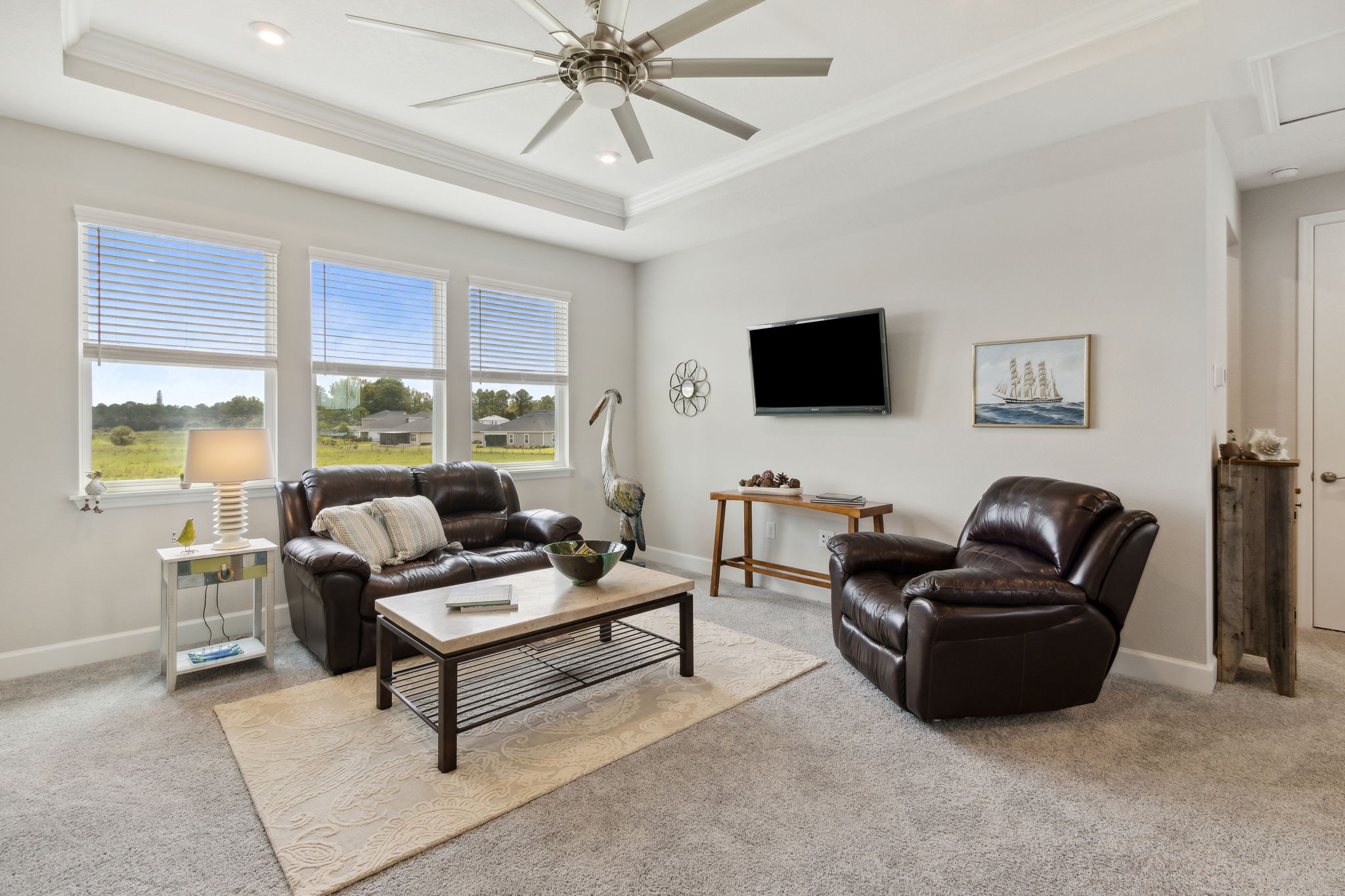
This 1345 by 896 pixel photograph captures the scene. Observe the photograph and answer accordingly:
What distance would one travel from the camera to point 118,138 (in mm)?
3248

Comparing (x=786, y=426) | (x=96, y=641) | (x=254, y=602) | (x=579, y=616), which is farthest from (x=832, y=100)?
(x=96, y=641)

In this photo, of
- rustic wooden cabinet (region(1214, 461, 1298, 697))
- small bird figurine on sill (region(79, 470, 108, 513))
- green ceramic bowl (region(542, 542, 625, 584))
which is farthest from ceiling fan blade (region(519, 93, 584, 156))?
rustic wooden cabinet (region(1214, 461, 1298, 697))

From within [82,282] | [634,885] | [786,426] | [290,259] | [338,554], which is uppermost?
[290,259]

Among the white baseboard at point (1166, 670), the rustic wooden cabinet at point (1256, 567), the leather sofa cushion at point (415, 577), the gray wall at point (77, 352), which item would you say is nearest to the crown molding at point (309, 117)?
the gray wall at point (77, 352)

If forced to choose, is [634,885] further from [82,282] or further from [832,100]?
[82,282]

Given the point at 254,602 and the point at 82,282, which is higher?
the point at 82,282

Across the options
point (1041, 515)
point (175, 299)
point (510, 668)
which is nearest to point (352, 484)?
point (175, 299)

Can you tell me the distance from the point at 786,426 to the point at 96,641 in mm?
4094

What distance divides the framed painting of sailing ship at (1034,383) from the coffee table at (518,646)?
1974 mm

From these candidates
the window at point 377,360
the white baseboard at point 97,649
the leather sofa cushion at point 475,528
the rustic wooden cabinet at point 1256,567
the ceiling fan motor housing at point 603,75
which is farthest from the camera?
the window at point 377,360

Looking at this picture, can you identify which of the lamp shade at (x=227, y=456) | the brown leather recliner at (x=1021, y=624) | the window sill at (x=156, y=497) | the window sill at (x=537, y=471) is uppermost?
the lamp shade at (x=227, y=456)

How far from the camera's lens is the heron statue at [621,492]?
192 inches

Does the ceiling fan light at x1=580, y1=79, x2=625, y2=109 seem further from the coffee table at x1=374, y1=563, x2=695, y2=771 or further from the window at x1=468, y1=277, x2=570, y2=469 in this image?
the window at x1=468, y1=277, x2=570, y2=469

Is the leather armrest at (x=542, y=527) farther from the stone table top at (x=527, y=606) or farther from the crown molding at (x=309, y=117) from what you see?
the crown molding at (x=309, y=117)
